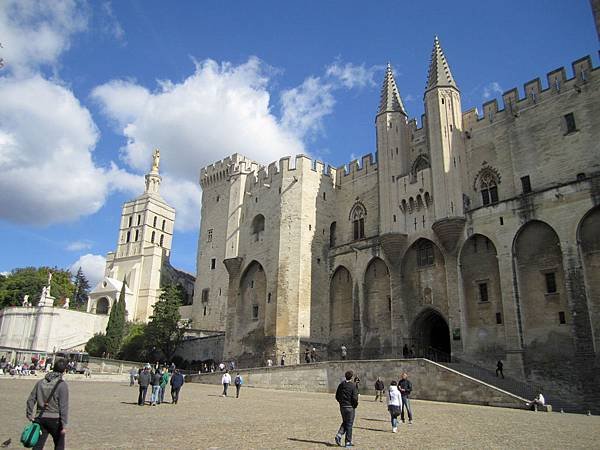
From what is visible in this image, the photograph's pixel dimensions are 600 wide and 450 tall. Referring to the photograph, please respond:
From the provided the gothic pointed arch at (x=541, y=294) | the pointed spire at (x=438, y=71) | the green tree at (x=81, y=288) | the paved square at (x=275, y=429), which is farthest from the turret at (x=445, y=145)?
the green tree at (x=81, y=288)

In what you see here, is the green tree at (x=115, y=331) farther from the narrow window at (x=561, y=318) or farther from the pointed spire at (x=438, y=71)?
the narrow window at (x=561, y=318)

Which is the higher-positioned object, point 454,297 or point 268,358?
point 454,297

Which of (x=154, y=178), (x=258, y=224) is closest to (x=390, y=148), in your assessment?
(x=258, y=224)

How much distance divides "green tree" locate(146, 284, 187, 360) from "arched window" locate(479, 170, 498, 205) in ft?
76.6

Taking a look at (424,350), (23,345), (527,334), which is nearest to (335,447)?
(527,334)

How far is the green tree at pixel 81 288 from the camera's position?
84.3 meters

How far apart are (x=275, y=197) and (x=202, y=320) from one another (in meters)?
14.7

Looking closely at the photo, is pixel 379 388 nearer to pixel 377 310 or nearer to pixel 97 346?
pixel 377 310

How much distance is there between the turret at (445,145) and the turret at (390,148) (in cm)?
238

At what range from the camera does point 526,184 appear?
23.8 m

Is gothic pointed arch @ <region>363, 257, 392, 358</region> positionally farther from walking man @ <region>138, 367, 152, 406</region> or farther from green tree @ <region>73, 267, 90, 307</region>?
green tree @ <region>73, 267, 90, 307</region>

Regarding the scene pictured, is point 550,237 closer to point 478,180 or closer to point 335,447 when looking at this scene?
point 478,180

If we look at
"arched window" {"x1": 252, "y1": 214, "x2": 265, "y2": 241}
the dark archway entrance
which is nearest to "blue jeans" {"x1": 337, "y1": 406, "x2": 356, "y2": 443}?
the dark archway entrance

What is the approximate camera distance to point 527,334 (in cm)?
2080
